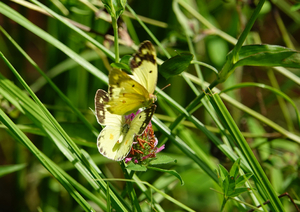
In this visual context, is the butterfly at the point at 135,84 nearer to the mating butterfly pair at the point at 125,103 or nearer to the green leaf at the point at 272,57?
the mating butterfly pair at the point at 125,103

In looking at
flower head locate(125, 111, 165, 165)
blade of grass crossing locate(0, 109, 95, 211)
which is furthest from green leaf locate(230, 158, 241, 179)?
blade of grass crossing locate(0, 109, 95, 211)

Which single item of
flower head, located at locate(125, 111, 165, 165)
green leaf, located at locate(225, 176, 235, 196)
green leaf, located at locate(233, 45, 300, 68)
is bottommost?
green leaf, located at locate(225, 176, 235, 196)

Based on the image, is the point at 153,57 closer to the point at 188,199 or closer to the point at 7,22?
the point at 7,22

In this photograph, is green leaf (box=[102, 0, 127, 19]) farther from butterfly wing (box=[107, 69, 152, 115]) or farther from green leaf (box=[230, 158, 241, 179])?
green leaf (box=[230, 158, 241, 179])

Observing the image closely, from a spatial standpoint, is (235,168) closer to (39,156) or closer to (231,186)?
(231,186)

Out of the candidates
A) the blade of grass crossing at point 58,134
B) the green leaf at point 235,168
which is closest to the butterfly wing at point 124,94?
the blade of grass crossing at point 58,134

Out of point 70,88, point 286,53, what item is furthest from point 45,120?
point 70,88
